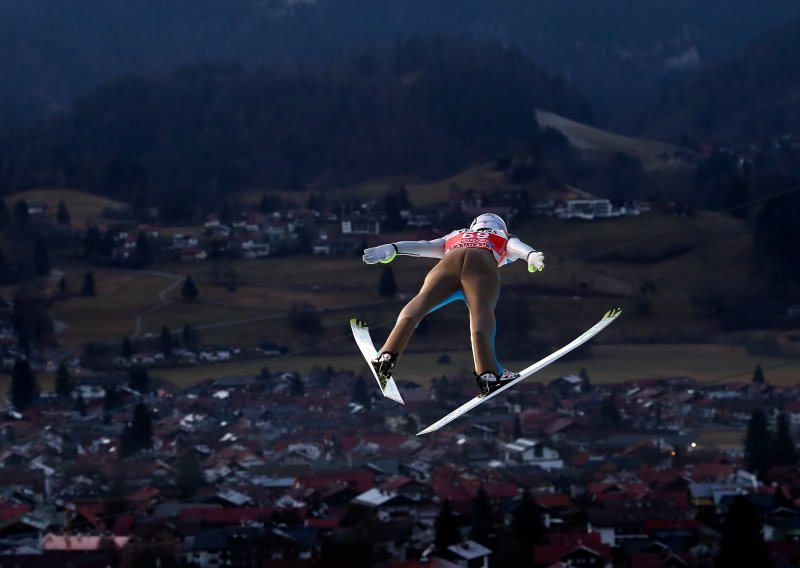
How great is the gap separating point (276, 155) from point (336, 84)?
8.47 m

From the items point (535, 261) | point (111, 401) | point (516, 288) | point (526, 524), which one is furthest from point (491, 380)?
point (516, 288)

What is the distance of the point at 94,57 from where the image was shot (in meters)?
155

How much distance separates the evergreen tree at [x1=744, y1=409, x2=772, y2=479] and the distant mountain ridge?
10325cm

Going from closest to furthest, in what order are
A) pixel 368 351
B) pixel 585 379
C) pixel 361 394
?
→ pixel 368 351 → pixel 361 394 → pixel 585 379

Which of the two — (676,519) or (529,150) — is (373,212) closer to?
(529,150)

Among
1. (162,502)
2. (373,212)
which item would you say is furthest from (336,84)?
(162,502)

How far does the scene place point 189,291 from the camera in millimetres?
67875

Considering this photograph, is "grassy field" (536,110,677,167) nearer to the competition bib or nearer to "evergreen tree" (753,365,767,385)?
"evergreen tree" (753,365,767,385)

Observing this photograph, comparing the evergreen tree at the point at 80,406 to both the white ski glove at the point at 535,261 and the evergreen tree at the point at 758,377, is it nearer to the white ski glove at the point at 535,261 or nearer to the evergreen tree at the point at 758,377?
the evergreen tree at the point at 758,377

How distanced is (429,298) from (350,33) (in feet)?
482

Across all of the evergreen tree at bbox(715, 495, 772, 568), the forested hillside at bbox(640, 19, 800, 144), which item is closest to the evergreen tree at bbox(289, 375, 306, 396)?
the evergreen tree at bbox(715, 495, 772, 568)

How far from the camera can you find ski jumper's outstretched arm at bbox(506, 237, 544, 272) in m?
10.2

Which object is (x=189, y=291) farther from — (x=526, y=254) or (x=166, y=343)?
(x=526, y=254)

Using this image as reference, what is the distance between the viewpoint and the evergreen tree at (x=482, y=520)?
1400 inches
